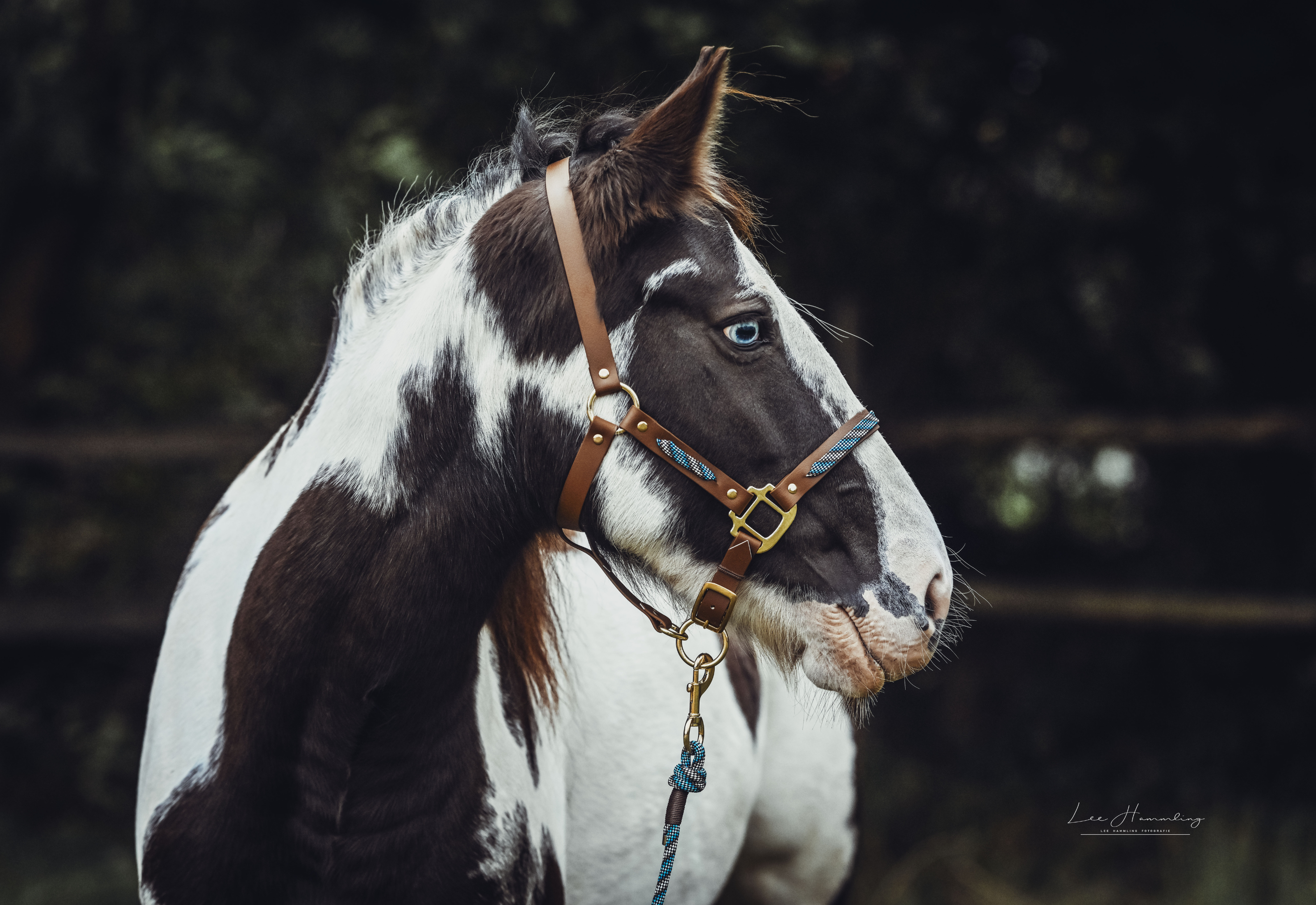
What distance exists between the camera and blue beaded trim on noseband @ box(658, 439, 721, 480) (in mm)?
1523

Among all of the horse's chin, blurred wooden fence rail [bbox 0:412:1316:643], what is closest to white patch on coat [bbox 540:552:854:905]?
the horse's chin

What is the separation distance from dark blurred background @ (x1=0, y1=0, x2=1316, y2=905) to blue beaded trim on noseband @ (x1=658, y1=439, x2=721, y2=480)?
2183 millimetres

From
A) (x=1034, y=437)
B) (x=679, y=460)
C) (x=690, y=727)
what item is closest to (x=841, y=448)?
(x=679, y=460)

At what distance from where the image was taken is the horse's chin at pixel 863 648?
148cm

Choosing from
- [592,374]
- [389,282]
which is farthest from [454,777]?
[389,282]

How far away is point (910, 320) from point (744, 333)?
3656 millimetres

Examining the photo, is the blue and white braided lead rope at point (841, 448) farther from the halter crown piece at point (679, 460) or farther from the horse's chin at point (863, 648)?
the horse's chin at point (863, 648)

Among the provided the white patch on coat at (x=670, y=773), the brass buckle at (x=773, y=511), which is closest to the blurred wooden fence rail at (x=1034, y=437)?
the white patch on coat at (x=670, y=773)

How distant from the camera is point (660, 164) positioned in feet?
5.19

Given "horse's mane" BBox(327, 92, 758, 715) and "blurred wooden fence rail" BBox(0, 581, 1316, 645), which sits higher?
"horse's mane" BBox(327, 92, 758, 715)

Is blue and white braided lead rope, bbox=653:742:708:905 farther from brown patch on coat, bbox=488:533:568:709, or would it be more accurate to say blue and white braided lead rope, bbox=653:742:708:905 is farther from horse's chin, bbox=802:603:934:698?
brown patch on coat, bbox=488:533:568:709

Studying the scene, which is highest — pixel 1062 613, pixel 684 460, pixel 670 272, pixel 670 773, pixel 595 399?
pixel 670 272
